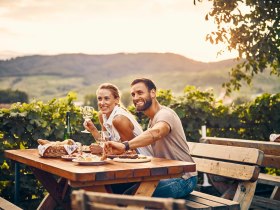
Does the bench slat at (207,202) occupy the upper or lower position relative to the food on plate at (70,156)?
lower

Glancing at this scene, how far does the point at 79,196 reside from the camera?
2361mm

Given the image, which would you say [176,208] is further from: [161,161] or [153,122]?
[153,122]

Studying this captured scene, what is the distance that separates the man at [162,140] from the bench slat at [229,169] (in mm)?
502

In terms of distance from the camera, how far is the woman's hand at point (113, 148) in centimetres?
420

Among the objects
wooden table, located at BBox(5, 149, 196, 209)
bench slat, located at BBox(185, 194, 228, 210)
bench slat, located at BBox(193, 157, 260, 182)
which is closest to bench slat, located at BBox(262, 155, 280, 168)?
bench slat, located at BBox(193, 157, 260, 182)

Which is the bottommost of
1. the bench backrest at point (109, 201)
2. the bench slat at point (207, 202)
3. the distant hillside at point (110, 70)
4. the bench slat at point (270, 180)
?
the bench slat at point (270, 180)

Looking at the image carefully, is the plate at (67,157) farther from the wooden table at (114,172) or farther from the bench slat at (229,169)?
the bench slat at (229,169)

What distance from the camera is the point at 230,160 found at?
526cm

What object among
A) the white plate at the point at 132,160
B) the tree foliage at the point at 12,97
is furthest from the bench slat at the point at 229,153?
the tree foliage at the point at 12,97

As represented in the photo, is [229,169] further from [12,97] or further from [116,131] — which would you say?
[12,97]

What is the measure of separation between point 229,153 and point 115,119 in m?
1.25

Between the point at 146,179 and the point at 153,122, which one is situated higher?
the point at 153,122

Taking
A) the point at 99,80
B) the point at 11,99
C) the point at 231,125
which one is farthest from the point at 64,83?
the point at 231,125

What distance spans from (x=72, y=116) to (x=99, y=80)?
97.6 metres
